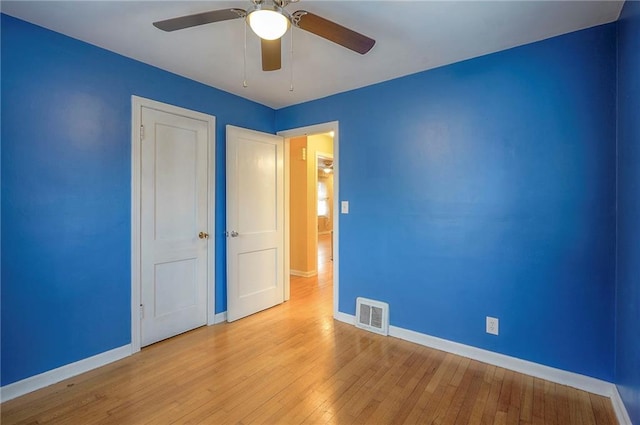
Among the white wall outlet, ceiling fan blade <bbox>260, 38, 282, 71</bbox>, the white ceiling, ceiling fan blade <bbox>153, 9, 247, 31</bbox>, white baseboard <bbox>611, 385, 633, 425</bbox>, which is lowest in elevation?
white baseboard <bbox>611, 385, 633, 425</bbox>

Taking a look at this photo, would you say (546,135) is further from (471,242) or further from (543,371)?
(543,371)

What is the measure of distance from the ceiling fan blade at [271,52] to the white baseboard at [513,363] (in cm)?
251

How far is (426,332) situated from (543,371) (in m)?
0.86

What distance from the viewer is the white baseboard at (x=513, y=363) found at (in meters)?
2.04

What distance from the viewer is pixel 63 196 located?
221cm

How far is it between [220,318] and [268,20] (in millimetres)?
2843

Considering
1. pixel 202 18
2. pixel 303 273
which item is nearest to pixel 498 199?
pixel 202 18

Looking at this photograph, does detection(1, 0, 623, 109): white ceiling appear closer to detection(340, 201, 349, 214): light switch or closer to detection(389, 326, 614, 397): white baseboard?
detection(340, 201, 349, 214): light switch

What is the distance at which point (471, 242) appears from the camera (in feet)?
8.29

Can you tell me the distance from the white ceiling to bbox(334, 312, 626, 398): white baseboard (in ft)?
7.80

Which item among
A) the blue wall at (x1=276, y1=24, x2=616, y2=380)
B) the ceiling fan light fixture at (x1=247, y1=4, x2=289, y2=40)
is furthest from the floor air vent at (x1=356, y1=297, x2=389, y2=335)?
the ceiling fan light fixture at (x1=247, y1=4, x2=289, y2=40)

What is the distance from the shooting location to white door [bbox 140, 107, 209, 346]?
105 inches

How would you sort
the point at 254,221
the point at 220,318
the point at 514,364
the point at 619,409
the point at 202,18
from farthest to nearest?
the point at 254,221, the point at 220,318, the point at 514,364, the point at 619,409, the point at 202,18

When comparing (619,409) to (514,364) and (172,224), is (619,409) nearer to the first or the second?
(514,364)
